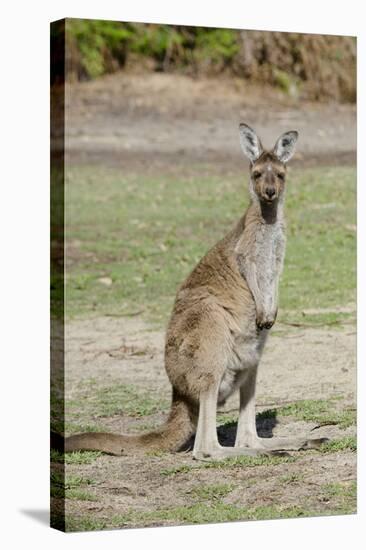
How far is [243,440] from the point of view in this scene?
21.1 feet

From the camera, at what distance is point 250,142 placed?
643 cm

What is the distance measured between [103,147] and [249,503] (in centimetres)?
865

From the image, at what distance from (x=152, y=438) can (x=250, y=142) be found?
1.68m

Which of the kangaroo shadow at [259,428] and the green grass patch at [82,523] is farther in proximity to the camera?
the kangaroo shadow at [259,428]

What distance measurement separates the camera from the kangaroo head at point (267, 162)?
6.39 m

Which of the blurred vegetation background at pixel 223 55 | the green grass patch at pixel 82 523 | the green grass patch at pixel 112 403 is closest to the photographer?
the green grass patch at pixel 82 523

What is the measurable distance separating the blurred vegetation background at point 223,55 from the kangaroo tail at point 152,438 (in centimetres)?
674

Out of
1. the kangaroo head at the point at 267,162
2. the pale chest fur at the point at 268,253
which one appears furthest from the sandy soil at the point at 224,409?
the kangaroo head at the point at 267,162

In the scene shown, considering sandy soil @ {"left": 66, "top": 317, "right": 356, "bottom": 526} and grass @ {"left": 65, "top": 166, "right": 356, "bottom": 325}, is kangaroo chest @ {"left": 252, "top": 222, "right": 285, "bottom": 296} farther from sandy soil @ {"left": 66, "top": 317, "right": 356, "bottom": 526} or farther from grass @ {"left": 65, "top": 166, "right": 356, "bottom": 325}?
grass @ {"left": 65, "top": 166, "right": 356, "bottom": 325}

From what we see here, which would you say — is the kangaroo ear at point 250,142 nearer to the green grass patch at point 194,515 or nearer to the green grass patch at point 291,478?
the green grass patch at point 291,478

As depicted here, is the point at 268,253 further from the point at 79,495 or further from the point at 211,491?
the point at 79,495

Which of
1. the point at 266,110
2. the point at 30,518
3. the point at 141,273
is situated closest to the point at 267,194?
the point at 30,518

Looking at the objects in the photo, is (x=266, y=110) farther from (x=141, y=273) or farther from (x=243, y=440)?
(x=243, y=440)

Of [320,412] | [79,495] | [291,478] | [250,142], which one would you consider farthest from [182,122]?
[79,495]
